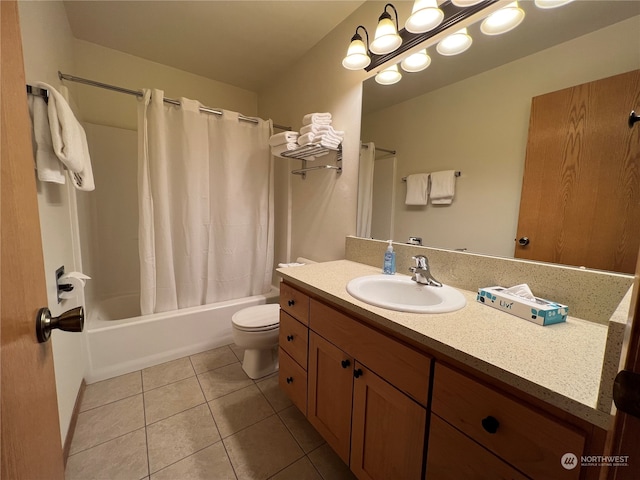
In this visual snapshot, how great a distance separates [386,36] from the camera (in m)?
1.22

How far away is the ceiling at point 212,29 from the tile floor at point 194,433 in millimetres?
2386

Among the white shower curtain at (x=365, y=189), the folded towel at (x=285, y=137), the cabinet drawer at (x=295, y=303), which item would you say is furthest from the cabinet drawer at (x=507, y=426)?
the folded towel at (x=285, y=137)

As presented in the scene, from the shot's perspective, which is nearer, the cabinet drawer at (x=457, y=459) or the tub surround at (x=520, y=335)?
the tub surround at (x=520, y=335)

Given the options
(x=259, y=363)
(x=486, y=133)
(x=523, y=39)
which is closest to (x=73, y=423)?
(x=259, y=363)

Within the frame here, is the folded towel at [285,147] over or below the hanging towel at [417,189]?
over

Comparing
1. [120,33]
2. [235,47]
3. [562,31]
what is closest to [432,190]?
[562,31]

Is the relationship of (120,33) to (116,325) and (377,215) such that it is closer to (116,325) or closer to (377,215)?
(116,325)

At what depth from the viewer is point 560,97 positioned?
0.89 meters

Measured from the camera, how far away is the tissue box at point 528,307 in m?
0.76

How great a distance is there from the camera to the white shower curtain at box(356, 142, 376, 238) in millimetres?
1594

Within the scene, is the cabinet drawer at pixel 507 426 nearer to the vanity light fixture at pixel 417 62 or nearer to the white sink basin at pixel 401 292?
the white sink basin at pixel 401 292

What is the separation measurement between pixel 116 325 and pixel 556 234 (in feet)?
7.90

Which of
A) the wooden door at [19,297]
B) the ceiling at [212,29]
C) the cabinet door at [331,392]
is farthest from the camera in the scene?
the ceiling at [212,29]

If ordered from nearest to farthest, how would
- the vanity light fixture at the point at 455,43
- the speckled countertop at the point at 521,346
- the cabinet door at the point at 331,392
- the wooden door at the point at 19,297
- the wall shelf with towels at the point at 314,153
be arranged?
the wooden door at the point at 19,297
the speckled countertop at the point at 521,346
the cabinet door at the point at 331,392
the vanity light fixture at the point at 455,43
the wall shelf with towels at the point at 314,153
